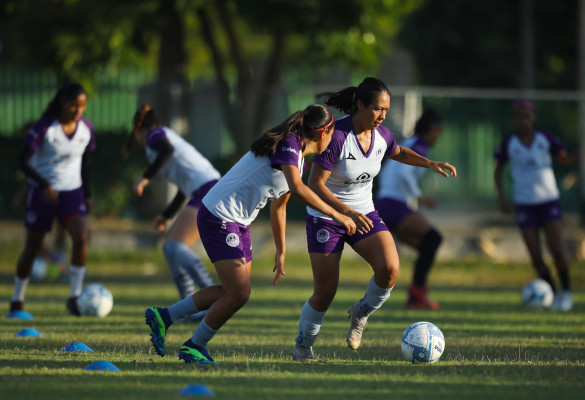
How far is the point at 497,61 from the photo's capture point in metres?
26.5

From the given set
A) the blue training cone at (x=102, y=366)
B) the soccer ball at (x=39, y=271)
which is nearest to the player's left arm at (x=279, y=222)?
the blue training cone at (x=102, y=366)

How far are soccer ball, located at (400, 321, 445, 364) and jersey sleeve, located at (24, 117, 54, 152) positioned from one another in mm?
4691

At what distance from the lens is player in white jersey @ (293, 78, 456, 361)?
7078 millimetres

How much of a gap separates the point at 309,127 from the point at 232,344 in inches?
89.4

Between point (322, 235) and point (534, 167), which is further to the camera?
point (534, 167)

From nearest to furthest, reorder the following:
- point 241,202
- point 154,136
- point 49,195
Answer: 1. point 241,202
2. point 154,136
3. point 49,195

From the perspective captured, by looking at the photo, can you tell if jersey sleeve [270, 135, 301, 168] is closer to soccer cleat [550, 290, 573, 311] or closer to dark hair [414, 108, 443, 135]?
dark hair [414, 108, 443, 135]

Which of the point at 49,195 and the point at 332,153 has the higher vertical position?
the point at 332,153

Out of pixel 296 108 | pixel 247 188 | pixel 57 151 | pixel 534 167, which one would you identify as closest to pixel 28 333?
pixel 57 151

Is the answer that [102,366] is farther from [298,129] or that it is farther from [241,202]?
[298,129]

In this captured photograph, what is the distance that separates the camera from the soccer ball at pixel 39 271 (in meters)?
14.1

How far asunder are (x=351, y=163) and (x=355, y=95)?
0.56m

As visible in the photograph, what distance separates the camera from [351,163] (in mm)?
7129

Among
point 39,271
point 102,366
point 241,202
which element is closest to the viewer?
point 102,366
